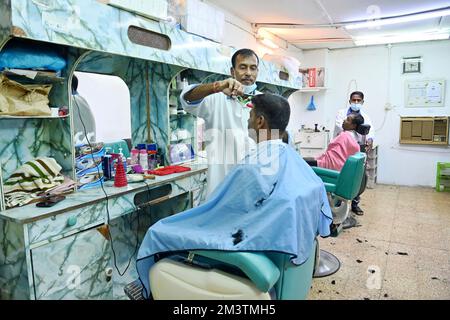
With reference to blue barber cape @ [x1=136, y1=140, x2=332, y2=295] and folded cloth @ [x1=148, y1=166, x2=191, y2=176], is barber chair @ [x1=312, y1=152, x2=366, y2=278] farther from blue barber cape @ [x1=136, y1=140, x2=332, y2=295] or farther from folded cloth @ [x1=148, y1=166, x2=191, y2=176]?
folded cloth @ [x1=148, y1=166, x2=191, y2=176]

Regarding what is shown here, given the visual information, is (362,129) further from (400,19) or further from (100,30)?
(100,30)

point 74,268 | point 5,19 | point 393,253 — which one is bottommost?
point 393,253

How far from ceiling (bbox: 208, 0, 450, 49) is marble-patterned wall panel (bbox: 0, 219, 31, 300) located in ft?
8.82

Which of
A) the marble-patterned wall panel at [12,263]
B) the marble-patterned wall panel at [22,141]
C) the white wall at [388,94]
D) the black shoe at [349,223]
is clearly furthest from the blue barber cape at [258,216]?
the white wall at [388,94]

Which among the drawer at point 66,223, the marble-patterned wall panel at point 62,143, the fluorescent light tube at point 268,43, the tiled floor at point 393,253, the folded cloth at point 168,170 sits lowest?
the tiled floor at point 393,253

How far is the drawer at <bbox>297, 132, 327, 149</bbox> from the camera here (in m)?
5.16

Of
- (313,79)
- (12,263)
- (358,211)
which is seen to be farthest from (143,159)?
(313,79)

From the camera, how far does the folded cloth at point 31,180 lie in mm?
1522

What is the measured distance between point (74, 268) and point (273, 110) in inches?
48.2

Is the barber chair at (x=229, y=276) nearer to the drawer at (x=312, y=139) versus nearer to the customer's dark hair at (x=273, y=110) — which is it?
the customer's dark hair at (x=273, y=110)

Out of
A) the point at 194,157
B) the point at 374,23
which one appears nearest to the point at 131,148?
the point at 194,157

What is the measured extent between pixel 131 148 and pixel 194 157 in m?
0.58

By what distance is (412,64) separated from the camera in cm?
518
